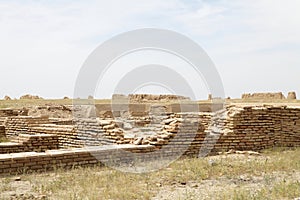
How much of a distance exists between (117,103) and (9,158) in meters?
19.7

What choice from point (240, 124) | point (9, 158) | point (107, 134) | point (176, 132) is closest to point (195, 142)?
point (176, 132)

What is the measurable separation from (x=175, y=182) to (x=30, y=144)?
4690 mm

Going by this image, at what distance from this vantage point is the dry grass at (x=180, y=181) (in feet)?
18.7

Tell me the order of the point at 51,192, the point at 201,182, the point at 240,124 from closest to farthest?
the point at 51,192, the point at 201,182, the point at 240,124

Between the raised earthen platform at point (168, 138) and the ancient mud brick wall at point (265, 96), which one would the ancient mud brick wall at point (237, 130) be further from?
the ancient mud brick wall at point (265, 96)

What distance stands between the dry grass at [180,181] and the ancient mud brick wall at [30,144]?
8.03 feet

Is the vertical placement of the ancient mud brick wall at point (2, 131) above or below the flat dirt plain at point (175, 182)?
above

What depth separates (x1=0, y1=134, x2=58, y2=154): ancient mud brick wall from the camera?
9.62m

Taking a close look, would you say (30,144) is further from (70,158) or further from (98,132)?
(70,158)

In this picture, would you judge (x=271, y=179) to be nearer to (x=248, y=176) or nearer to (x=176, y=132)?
(x=248, y=176)

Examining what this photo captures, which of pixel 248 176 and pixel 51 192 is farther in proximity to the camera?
pixel 248 176

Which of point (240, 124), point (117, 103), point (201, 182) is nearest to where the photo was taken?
point (201, 182)

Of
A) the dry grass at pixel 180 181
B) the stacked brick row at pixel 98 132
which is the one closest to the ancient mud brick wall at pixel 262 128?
the dry grass at pixel 180 181

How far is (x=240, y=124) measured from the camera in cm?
1069
